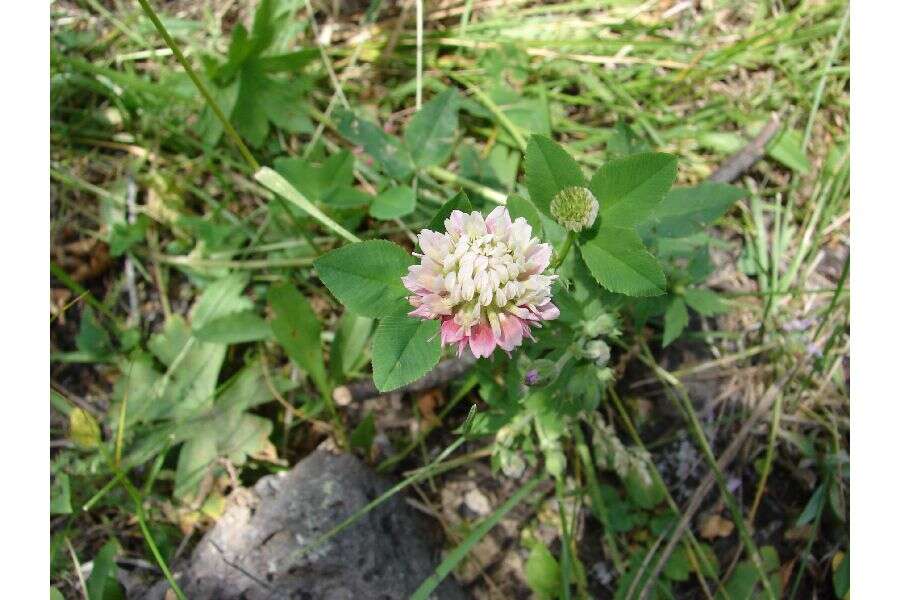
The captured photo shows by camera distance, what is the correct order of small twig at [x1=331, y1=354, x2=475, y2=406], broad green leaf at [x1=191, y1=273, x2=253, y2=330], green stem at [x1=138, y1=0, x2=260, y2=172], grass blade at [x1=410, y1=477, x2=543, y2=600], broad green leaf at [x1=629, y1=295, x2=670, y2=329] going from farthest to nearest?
broad green leaf at [x1=191, y1=273, x2=253, y2=330] → small twig at [x1=331, y1=354, x2=475, y2=406] → broad green leaf at [x1=629, y1=295, x2=670, y2=329] → grass blade at [x1=410, y1=477, x2=543, y2=600] → green stem at [x1=138, y1=0, x2=260, y2=172]

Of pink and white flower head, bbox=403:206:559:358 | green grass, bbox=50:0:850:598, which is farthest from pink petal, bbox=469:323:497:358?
green grass, bbox=50:0:850:598

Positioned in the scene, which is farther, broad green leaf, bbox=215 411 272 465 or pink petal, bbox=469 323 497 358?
broad green leaf, bbox=215 411 272 465

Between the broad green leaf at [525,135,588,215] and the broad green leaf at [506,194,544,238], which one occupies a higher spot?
the broad green leaf at [525,135,588,215]

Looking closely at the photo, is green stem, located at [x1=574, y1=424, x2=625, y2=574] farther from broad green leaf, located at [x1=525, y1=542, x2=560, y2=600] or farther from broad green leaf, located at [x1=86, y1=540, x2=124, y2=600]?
broad green leaf, located at [x1=86, y1=540, x2=124, y2=600]

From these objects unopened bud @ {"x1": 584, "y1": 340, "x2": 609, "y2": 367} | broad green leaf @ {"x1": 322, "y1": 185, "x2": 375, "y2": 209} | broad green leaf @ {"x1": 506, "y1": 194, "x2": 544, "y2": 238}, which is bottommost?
unopened bud @ {"x1": 584, "y1": 340, "x2": 609, "y2": 367}

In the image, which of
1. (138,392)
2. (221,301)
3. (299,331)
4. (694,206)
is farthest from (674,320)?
(138,392)
